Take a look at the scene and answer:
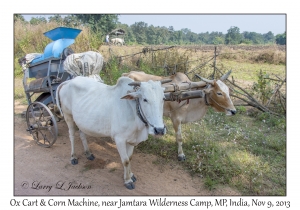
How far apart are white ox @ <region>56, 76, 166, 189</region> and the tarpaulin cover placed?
678mm

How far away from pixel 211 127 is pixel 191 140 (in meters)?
1.10

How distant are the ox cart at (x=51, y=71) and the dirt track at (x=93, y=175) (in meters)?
0.40

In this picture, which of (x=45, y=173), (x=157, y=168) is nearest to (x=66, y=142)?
(x=45, y=173)

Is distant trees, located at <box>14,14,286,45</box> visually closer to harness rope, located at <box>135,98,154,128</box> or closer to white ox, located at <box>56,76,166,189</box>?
white ox, located at <box>56,76,166,189</box>

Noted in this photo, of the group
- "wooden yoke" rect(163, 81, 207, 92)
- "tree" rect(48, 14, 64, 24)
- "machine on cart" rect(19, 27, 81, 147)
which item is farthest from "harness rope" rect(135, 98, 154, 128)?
"tree" rect(48, 14, 64, 24)

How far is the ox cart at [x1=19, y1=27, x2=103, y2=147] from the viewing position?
4.73m

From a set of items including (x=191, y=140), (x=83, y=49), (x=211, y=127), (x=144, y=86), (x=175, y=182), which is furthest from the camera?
(x=83, y=49)

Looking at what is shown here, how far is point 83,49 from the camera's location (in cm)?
1039

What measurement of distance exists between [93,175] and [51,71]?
2.70 metres

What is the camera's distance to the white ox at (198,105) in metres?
3.86

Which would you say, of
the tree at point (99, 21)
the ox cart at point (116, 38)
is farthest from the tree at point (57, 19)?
the ox cart at point (116, 38)

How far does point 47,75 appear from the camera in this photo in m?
5.09

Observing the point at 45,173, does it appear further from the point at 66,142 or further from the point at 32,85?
the point at 32,85
